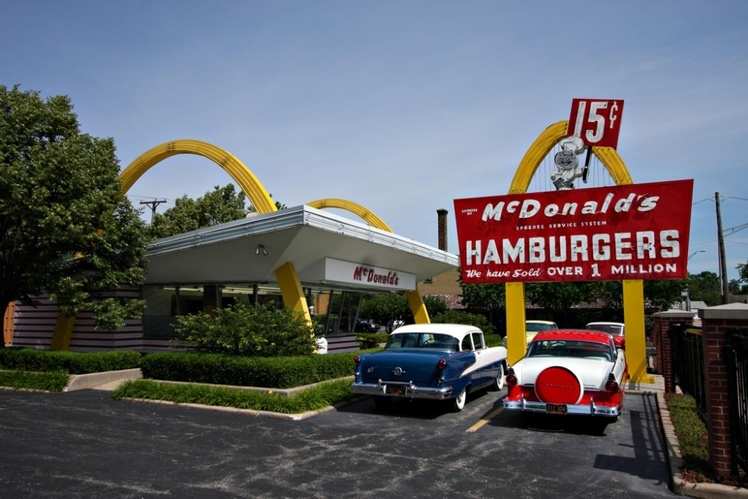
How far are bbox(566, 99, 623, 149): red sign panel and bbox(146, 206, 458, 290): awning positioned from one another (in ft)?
22.4

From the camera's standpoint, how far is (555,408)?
30.9 ft

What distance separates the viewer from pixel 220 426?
1009cm

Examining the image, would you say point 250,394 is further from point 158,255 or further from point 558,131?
point 558,131

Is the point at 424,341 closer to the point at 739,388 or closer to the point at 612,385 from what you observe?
the point at 612,385

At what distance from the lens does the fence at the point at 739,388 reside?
6305mm

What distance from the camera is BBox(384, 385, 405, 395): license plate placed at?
10.6 meters

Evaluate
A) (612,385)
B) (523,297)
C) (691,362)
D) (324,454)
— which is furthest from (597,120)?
(324,454)

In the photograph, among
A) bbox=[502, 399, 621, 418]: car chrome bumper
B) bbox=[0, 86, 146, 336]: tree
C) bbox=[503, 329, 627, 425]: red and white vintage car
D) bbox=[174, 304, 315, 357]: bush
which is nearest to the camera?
bbox=[502, 399, 621, 418]: car chrome bumper

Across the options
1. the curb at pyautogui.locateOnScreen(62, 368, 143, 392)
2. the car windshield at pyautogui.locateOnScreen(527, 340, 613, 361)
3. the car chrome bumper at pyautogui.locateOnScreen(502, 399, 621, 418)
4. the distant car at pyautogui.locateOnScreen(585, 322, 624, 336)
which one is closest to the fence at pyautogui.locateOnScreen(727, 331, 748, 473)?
the car chrome bumper at pyautogui.locateOnScreen(502, 399, 621, 418)

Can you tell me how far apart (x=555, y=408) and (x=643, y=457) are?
64.3 inches

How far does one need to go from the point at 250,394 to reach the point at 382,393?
2.91 metres

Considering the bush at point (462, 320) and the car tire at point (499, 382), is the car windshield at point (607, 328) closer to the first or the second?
the bush at point (462, 320)

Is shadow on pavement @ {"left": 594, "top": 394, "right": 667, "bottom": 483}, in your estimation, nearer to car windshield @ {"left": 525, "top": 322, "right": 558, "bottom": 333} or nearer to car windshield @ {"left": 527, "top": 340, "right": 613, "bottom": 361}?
car windshield @ {"left": 527, "top": 340, "right": 613, "bottom": 361}

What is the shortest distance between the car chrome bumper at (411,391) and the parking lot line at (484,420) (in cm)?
71
